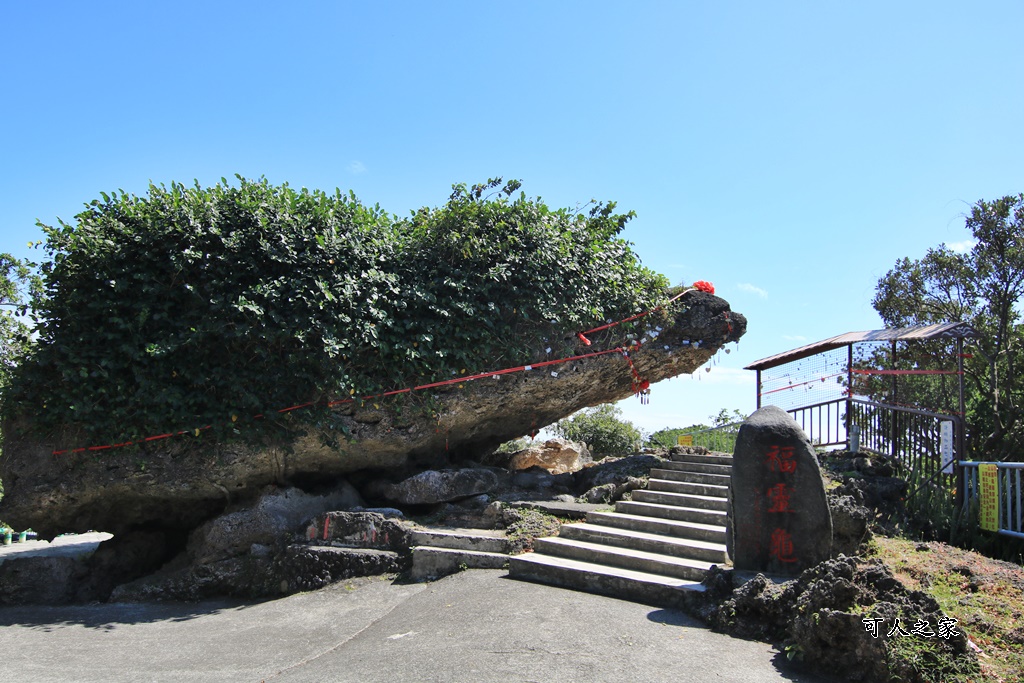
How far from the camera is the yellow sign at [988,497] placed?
8.73 m

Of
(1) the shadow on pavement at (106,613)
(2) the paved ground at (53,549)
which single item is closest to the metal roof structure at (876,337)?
(1) the shadow on pavement at (106,613)

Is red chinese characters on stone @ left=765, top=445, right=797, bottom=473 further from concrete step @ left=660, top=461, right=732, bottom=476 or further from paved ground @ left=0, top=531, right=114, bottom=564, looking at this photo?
paved ground @ left=0, top=531, right=114, bottom=564

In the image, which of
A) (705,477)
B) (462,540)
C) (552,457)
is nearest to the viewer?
(462,540)

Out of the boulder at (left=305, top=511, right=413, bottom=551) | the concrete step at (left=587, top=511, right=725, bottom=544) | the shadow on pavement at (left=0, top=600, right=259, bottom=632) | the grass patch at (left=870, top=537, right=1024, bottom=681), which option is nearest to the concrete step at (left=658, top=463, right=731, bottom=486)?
the concrete step at (left=587, top=511, right=725, bottom=544)

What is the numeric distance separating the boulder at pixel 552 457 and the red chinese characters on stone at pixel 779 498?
7.69 metres

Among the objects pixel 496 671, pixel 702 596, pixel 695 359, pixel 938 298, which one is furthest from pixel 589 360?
pixel 938 298

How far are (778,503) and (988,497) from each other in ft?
15.2

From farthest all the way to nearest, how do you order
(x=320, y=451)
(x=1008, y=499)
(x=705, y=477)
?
(x=705, y=477), (x=320, y=451), (x=1008, y=499)

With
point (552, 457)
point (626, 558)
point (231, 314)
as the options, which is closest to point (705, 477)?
point (626, 558)

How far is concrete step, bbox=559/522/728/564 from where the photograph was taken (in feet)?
24.4

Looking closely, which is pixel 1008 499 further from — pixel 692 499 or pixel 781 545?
pixel 781 545

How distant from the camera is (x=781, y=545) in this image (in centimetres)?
640

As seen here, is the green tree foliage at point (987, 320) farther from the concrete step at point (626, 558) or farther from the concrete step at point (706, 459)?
the concrete step at point (626, 558)

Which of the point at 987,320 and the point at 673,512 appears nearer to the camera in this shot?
the point at 673,512
